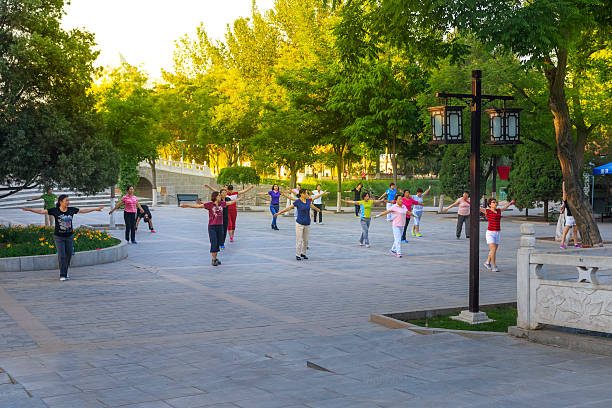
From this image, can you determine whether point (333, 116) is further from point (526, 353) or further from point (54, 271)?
point (526, 353)

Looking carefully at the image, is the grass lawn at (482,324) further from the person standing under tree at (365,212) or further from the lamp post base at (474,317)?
the person standing under tree at (365,212)

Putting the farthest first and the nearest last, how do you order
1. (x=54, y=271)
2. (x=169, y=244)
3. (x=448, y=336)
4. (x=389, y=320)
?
(x=169, y=244) < (x=54, y=271) < (x=389, y=320) < (x=448, y=336)

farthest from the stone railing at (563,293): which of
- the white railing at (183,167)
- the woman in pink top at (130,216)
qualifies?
the white railing at (183,167)

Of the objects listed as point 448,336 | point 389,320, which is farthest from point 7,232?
point 448,336

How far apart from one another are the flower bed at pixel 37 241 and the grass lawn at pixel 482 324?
935cm

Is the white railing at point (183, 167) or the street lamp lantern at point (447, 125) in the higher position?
the white railing at point (183, 167)

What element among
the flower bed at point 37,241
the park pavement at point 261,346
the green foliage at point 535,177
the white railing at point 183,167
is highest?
the white railing at point 183,167

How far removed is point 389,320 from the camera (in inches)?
365

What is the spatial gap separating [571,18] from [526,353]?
770cm

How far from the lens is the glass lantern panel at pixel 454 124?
10.1m

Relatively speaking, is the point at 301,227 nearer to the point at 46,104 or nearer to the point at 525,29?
the point at 46,104

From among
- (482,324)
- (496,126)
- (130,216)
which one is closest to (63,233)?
(130,216)

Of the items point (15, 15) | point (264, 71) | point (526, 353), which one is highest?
point (264, 71)

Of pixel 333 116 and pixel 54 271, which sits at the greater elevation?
pixel 333 116
